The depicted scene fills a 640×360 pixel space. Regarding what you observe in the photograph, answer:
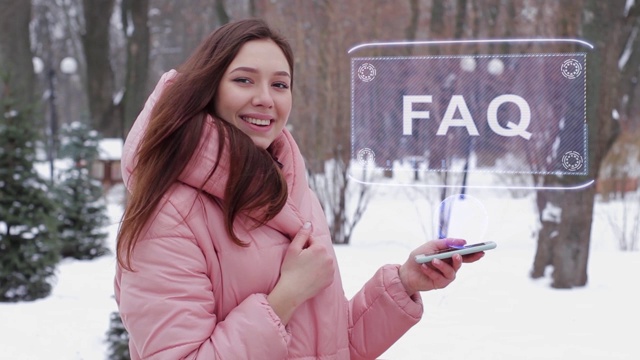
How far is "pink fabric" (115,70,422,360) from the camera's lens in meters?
1.31

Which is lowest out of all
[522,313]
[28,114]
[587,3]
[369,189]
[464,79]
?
[522,313]

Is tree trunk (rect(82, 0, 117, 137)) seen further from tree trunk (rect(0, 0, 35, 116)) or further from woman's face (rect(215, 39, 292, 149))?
woman's face (rect(215, 39, 292, 149))

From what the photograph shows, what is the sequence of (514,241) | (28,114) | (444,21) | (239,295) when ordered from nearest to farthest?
1. (239,295)
2. (444,21)
3. (514,241)
4. (28,114)

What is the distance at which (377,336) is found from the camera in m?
1.74

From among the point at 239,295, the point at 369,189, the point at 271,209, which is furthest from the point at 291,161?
the point at 369,189

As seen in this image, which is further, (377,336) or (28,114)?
(28,114)

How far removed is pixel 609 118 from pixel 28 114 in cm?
466

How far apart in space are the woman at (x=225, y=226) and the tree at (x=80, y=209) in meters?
6.91

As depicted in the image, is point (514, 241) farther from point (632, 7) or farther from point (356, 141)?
point (356, 141)

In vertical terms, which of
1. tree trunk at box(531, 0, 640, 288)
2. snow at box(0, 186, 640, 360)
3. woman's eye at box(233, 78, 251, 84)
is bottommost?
snow at box(0, 186, 640, 360)

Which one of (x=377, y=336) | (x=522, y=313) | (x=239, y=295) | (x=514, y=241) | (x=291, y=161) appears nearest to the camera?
(x=239, y=295)

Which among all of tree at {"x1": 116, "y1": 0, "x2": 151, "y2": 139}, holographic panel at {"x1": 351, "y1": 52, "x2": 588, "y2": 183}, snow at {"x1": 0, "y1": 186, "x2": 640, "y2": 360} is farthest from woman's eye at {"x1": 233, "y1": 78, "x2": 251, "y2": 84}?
tree at {"x1": 116, "y1": 0, "x2": 151, "y2": 139}

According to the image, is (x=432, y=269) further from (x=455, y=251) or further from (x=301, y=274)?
(x=301, y=274)

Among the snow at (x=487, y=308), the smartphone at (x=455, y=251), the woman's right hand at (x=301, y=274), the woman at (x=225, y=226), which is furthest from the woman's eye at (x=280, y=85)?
the snow at (x=487, y=308)
